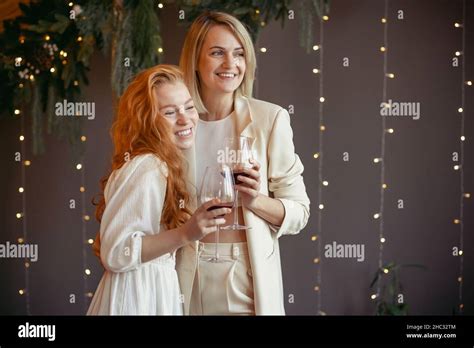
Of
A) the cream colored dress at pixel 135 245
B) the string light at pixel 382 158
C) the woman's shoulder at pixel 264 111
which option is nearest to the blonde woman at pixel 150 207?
the cream colored dress at pixel 135 245

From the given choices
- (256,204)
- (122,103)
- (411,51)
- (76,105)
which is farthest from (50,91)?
(411,51)

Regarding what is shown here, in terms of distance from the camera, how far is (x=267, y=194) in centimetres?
280

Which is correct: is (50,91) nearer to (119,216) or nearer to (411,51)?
(119,216)

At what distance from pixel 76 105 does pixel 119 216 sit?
623 millimetres

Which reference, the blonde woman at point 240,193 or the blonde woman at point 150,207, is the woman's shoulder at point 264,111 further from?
the blonde woman at point 150,207

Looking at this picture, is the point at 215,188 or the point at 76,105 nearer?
the point at 215,188

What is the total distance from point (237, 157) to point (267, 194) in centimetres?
21

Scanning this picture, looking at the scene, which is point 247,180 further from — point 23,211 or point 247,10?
point 23,211

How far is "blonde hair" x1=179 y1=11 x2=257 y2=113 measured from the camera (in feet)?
9.25

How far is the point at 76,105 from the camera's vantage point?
9.86 feet

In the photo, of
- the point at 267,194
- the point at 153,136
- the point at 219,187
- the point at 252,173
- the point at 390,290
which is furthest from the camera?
the point at 390,290

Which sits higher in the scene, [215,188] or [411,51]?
[411,51]

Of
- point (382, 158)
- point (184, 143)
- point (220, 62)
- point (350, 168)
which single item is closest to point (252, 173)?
point (184, 143)

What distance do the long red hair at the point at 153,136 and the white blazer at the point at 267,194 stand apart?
80mm
